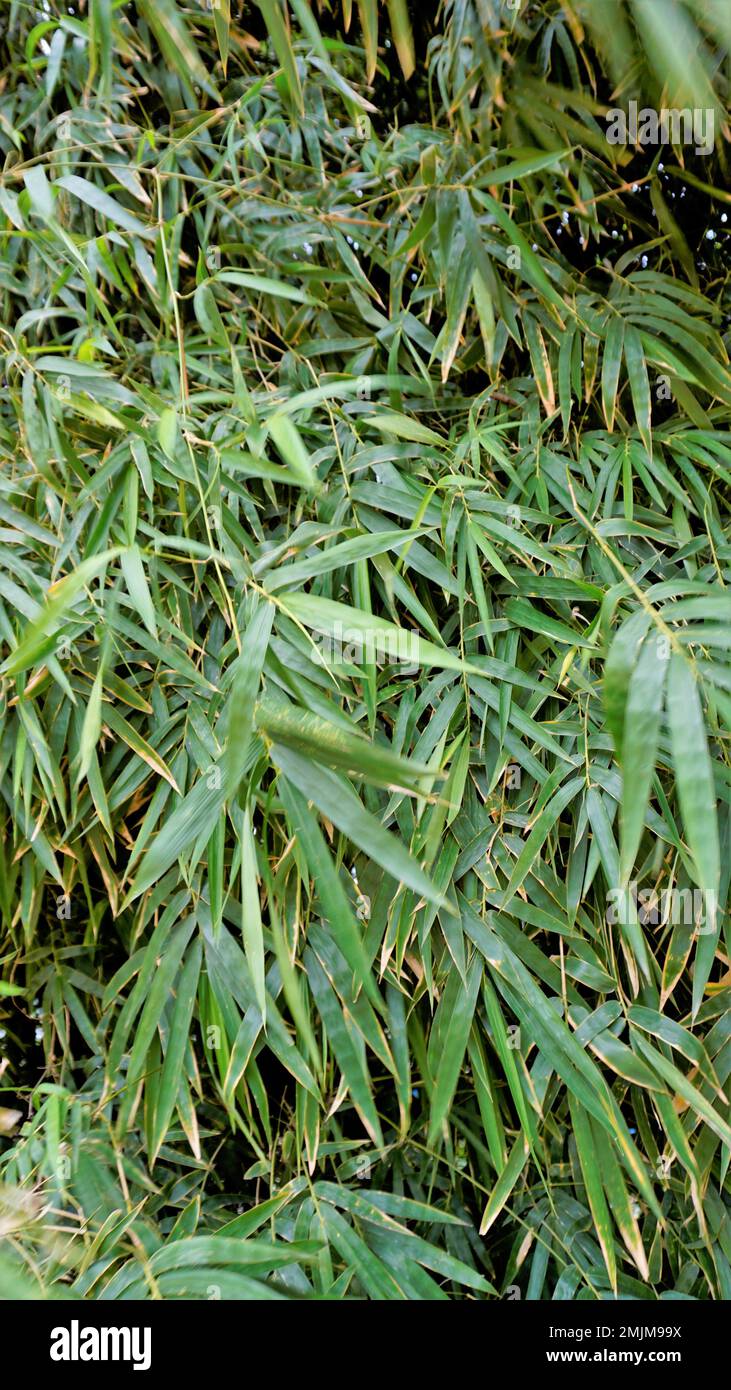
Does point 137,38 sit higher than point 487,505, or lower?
higher

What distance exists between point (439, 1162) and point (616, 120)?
45.6 inches

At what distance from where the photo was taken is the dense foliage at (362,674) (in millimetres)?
697

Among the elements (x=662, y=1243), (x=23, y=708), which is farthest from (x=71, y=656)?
(x=662, y=1243)

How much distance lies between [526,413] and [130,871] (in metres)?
0.66

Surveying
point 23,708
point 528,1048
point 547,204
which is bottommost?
point 528,1048

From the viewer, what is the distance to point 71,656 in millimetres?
790

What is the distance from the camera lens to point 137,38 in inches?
37.5

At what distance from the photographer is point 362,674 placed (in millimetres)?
689

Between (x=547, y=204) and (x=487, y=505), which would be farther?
(x=547, y=204)

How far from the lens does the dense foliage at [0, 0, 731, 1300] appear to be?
697mm

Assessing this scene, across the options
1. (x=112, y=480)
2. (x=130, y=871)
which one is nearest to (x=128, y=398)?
(x=112, y=480)

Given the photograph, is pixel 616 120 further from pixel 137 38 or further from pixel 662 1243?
pixel 662 1243
